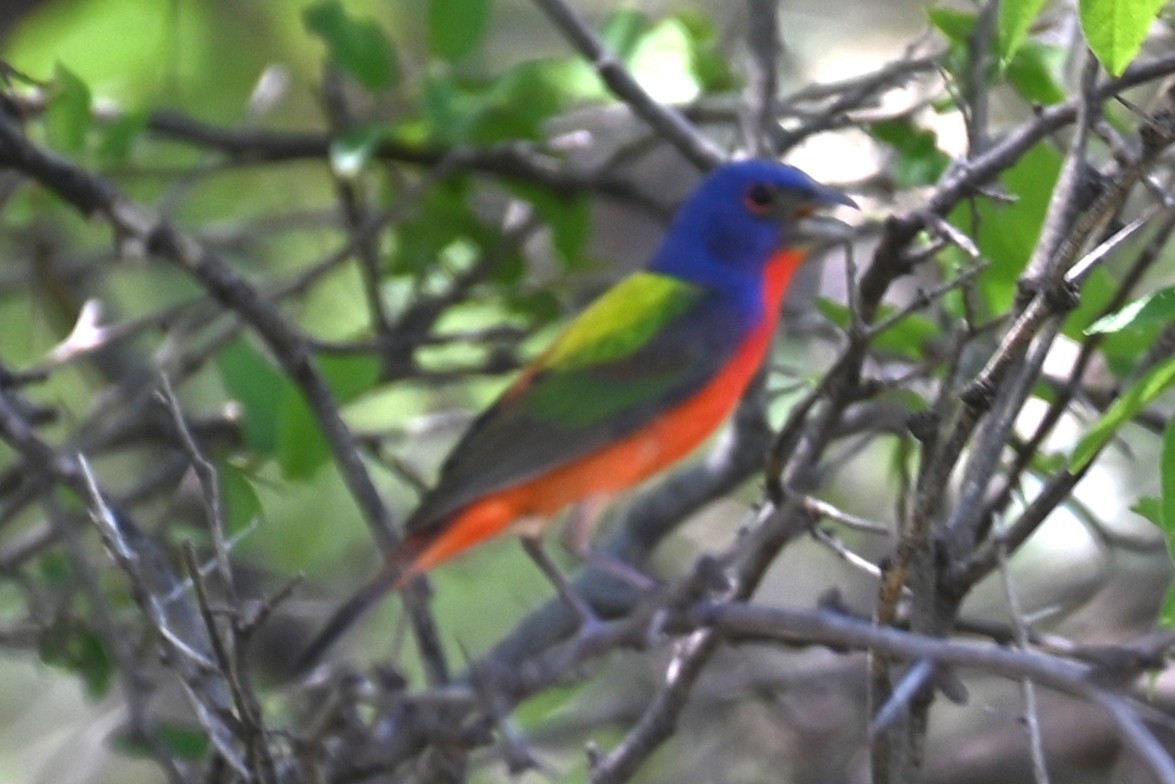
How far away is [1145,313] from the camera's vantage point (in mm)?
1911

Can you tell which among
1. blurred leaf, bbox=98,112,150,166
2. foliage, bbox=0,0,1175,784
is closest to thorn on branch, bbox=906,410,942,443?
foliage, bbox=0,0,1175,784

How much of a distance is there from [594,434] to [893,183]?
105cm

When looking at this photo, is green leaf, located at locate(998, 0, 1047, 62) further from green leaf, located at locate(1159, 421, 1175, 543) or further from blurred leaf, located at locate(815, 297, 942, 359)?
blurred leaf, located at locate(815, 297, 942, 359)

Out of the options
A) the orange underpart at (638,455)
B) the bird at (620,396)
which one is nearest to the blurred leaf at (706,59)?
the bird at (620,396)

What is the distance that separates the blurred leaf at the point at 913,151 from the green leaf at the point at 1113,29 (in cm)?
163

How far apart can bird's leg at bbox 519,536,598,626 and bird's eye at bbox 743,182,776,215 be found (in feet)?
3.24

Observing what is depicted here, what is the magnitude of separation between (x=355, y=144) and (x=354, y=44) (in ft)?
0.87

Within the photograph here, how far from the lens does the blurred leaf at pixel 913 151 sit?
3.58m

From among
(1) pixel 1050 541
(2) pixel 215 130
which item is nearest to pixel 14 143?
(2) pixel 215 130

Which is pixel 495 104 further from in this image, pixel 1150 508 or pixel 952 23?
pixel 1150 508

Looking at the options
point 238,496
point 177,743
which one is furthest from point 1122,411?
point 177,743

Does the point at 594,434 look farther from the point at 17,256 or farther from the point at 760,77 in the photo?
the point at 17,256

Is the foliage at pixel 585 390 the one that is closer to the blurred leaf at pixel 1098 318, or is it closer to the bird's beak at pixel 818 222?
the blurred leaf at pixel 1098 318

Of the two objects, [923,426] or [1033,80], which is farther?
[1033,80]
